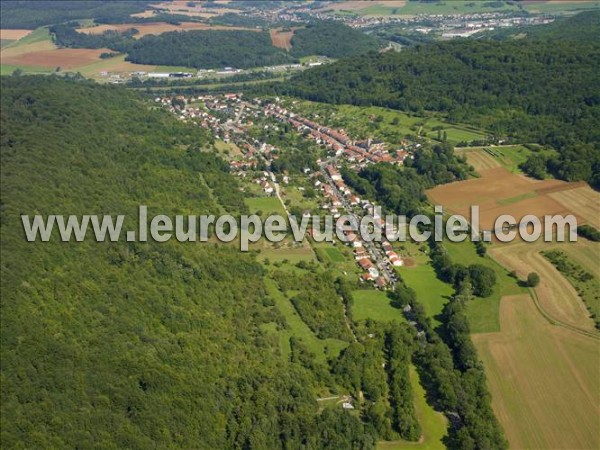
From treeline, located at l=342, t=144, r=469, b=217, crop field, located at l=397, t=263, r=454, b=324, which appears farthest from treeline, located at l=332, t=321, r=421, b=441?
treeline, located at l=342, t=144, r=469, b=217

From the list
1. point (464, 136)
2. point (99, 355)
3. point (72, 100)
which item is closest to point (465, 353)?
point (99, 355)

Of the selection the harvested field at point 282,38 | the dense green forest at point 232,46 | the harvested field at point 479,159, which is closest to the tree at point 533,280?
the harvested field at point 479,159

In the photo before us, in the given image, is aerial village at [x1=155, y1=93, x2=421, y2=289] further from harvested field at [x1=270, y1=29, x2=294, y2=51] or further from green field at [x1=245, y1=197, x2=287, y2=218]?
harvested field at [x1=270, y1=29, x2=294, y2=51]

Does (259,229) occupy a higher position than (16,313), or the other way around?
(16,313)

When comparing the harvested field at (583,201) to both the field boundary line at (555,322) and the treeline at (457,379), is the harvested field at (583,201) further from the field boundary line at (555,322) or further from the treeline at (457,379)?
the treeline at (457,379)

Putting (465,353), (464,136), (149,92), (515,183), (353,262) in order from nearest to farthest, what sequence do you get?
(465,353) < (353,262) < (515,183) < (464,136) < (149,92)

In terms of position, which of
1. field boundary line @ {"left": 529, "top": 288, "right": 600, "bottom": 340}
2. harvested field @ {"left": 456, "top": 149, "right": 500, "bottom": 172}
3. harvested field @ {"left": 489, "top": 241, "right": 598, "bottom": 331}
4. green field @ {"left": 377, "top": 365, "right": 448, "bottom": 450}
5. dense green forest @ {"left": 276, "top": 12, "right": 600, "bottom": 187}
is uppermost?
dense green forest @ {"left": 276, "top": 12, "right": 600, "bottom": 187}

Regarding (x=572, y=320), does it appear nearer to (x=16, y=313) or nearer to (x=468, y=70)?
(x=16, y=313)
